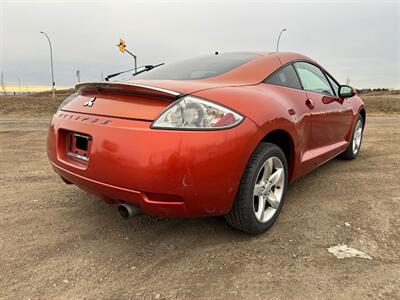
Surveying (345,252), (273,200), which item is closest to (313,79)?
(273,200)

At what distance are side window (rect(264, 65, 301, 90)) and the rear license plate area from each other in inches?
60.2

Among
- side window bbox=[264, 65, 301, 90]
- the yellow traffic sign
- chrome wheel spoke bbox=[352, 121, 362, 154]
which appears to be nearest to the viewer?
side window bbox=[264, 65, 301, 90]

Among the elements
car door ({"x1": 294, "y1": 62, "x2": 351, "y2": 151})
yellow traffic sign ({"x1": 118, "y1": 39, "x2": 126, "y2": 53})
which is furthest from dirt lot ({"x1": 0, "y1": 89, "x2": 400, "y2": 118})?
car door ({"x1": 294, "y1": 62, "x2": 351, "y2": 151})

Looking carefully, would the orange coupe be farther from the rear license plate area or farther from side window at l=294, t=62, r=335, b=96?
side window at l=294, t=62, r=335, b=96

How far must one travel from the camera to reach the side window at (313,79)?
3.52 m

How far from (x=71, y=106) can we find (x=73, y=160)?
18.8 inches

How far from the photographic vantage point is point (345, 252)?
8.16 feet

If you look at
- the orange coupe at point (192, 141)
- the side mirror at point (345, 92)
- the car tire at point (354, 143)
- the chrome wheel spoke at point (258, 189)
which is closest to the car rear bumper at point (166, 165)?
the orange coupe at point (192, 141)

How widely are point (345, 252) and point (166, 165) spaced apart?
1.45 metres

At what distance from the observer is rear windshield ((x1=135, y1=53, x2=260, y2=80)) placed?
9.77 ft

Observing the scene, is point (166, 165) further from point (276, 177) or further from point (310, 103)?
point (310, 103)

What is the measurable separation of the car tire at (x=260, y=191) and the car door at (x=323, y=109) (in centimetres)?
74

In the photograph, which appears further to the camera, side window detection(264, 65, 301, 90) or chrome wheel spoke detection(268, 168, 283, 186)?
side window detection(264, 65, 301, 90)

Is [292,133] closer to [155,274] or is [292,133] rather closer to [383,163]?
[155,274]
